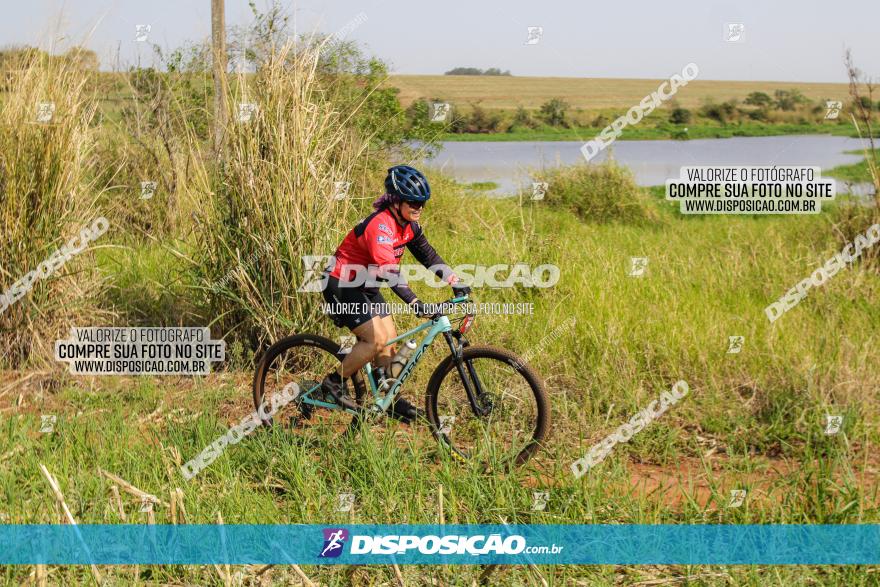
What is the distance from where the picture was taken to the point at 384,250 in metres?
5.19

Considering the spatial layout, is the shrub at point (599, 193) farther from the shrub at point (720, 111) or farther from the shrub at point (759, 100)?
the shrub at point (759, 100)

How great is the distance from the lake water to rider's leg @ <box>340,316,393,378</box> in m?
3.29

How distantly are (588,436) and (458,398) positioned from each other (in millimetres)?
914

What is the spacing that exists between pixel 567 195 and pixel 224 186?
7.83 metres

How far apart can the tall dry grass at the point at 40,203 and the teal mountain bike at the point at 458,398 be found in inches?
87.5

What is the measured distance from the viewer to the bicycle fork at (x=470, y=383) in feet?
17.2

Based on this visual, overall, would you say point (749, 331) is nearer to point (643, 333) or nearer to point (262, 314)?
point (643, 333)

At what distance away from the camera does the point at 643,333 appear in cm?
684

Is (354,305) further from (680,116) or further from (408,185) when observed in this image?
(680,116)

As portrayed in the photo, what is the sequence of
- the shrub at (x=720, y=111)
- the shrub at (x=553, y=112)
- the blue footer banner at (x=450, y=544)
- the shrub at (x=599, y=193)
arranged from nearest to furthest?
the blue footer banner at (x=450, y=544) < the shrub at (x=599, y=193) < the shrub at (x=553, y=112) < the shrub at (x=720, y=111)

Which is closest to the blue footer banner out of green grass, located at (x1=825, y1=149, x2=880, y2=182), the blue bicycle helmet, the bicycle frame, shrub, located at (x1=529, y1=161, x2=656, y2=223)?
the bicycle frame

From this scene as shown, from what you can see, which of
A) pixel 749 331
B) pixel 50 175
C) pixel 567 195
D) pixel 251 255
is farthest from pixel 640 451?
pixel 567 195

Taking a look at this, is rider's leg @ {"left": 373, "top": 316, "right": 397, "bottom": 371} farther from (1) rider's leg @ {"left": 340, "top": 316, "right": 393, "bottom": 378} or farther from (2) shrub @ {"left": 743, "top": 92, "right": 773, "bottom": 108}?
(2) shrub @ {"left": 743, "top": 92, "right": 773, "bottom": 108}

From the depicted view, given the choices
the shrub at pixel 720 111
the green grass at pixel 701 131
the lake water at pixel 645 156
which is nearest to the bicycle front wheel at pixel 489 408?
the lake water at pixel 645 156
